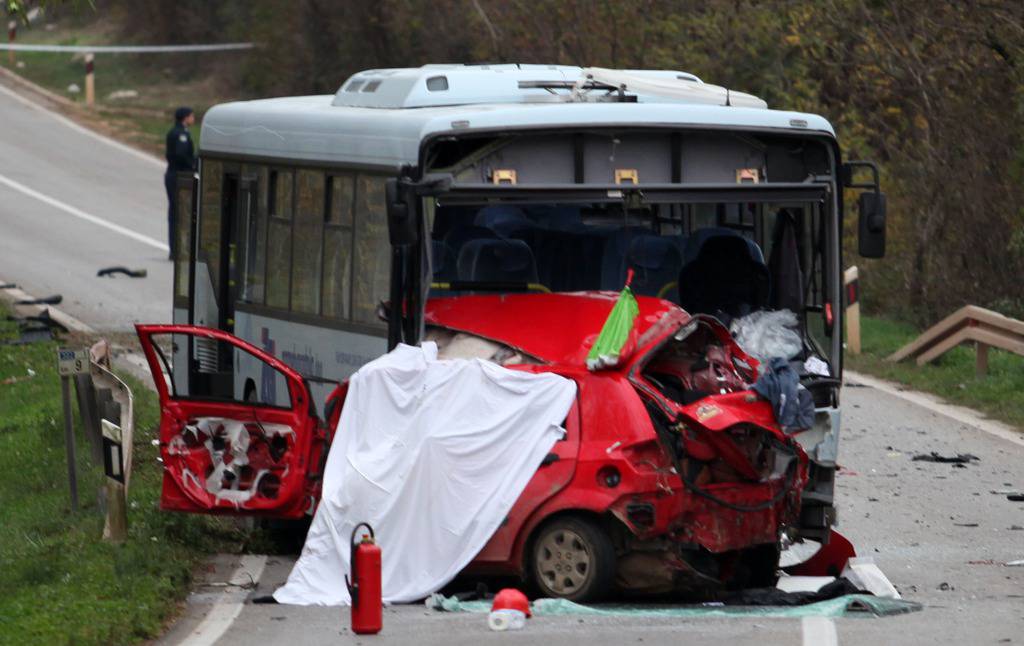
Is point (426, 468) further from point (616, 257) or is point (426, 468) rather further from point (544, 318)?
point (616, 257)

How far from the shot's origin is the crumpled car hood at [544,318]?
33.4 feet

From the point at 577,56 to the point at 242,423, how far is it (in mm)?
21695

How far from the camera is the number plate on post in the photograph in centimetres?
1186

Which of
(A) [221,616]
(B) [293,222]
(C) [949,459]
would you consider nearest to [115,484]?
(A) [221,616]

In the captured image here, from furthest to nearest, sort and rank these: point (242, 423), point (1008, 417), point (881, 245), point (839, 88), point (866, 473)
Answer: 1. point (839, 88)
2. point (1008, 417)
3. point (866, 473)
4. point (881, 245)
5. point (242, 423)

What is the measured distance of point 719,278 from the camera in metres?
11.4

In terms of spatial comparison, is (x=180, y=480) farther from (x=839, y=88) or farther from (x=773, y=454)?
(x=839, y=88)

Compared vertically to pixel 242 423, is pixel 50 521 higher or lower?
lower

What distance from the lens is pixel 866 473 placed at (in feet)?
48.8

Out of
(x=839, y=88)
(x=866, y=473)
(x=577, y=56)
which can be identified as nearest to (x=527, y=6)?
(x=577, y=56)

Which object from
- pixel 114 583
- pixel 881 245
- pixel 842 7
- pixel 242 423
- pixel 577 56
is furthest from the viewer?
pixel 577 56

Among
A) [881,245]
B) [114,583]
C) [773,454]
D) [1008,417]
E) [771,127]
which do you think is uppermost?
[771,127]

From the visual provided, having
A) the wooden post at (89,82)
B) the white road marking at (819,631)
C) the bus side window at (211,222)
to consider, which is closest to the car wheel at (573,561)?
the white road marking at (819,631)

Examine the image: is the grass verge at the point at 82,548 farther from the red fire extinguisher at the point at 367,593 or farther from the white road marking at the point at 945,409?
the white road marking at the point at 945,409
